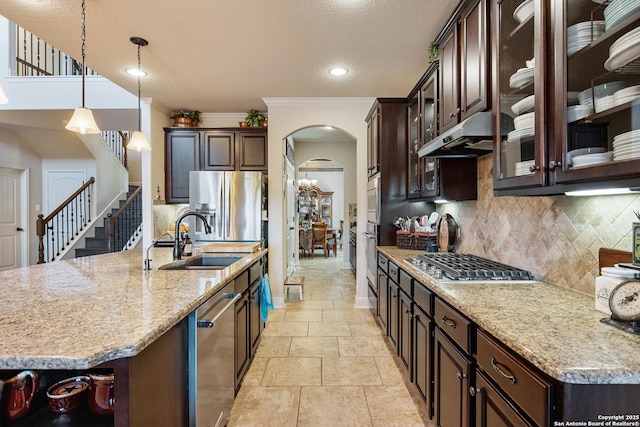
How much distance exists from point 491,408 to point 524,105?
124 centimetres

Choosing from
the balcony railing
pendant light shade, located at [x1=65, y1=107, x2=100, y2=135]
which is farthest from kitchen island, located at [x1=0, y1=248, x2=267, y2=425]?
the balcony railing

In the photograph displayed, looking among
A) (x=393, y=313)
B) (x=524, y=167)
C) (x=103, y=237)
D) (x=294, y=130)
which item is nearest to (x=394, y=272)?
(x=393, y=313)

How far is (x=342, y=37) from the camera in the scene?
2631 mm

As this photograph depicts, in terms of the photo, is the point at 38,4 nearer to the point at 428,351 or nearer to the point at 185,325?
the point at 185,325

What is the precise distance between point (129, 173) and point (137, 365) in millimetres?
8468

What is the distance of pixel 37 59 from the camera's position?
537 centimetres

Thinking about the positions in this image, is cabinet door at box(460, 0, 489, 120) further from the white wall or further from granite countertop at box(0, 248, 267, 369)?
the white wall

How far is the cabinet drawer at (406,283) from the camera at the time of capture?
7.32ft

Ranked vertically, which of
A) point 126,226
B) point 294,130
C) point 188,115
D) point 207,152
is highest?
point 188,115

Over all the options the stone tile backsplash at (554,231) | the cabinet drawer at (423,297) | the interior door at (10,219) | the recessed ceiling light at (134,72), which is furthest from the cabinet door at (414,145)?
the interior door at (10,219)

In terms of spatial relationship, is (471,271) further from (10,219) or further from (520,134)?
(10,219)

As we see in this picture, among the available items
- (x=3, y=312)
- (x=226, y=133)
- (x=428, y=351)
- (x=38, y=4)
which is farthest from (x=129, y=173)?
(x=428, y=351)

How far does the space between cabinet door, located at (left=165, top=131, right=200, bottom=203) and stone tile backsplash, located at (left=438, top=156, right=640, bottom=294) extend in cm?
358

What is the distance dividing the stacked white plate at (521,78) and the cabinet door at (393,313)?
1629 millimetres
